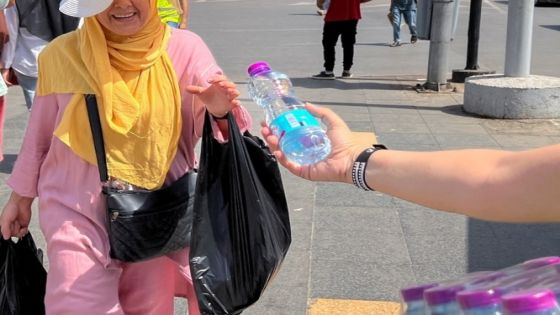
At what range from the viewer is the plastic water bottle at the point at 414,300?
5.13ft

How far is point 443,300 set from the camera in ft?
4.95

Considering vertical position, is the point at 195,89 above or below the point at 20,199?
above

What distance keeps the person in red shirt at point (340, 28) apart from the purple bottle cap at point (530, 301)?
29.5 ft

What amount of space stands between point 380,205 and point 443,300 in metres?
3.53

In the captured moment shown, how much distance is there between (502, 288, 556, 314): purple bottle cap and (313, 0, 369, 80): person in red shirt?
8.99 meters

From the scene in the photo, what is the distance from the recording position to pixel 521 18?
7.71 m

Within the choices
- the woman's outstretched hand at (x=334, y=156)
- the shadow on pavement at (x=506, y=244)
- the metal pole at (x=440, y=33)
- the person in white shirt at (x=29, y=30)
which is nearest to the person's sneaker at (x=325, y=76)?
the metal pole at (x=440, y=33)

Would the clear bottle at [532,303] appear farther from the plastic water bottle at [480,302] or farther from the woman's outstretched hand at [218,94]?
the woman's outstretched hand at [218,94]

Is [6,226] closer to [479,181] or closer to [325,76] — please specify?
[479,181]

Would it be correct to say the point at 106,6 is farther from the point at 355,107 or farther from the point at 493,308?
the point at 355,107

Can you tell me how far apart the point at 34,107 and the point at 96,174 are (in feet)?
1.08

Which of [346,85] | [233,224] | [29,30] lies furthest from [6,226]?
[346,85]

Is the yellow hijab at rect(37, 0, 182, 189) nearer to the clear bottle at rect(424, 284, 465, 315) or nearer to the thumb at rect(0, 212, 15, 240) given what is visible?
the thumb at rect(0, 212, 15, 240)

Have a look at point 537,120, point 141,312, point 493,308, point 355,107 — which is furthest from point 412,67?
point 493,308
